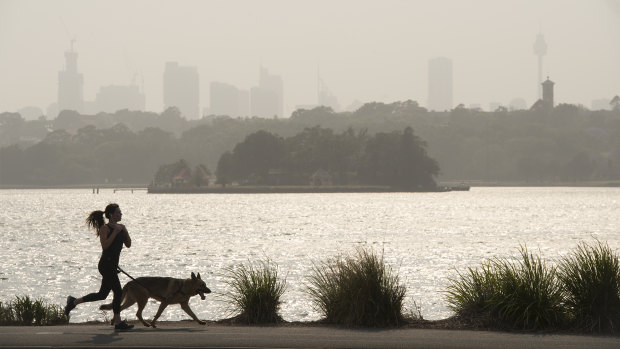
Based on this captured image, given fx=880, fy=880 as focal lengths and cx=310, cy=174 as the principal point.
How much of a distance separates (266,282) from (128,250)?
50.8 meters

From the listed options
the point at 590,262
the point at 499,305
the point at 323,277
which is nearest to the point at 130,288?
the point at 323,277

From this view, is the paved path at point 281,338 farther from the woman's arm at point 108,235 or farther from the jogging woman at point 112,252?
the woman's arm at point 108,235

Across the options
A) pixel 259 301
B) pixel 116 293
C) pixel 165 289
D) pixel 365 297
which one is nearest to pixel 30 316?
pixel 116 293

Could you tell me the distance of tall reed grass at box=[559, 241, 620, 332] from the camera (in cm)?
1437

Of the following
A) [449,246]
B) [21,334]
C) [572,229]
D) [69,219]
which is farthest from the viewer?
[69,219]

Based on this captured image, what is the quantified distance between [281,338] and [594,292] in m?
5.28

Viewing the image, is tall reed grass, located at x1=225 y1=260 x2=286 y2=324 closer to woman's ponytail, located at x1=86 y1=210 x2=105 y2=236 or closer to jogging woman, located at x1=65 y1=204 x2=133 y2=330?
jogging woman, located at x1=65 y1=204 x2=133 y2=330

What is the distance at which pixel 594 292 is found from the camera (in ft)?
48.0

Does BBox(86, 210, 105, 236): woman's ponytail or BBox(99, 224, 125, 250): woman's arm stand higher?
BBox(86, 210, 105, 236): woman's ponytail

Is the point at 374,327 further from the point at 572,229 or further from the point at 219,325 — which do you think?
the point at 572,229

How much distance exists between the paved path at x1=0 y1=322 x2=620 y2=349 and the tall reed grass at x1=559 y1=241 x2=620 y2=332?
718mm

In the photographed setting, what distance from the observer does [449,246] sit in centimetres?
6988

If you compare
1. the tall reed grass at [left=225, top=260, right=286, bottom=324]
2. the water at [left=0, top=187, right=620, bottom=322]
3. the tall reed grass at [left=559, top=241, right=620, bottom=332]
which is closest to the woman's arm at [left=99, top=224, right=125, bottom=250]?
the tall reed grass at [left=225, top=260, right=286, bottom=324]

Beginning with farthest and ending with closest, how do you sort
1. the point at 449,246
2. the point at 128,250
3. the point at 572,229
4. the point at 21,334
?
the point at 572,229
the point at 449,246
the point at 128,250
the point at 21,334
